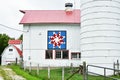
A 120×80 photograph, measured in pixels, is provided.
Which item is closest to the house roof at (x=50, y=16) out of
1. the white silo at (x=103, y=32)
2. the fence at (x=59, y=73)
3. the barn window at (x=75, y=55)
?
the barn window at (x=75, y=55)

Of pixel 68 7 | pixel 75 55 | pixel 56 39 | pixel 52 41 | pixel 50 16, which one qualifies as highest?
pixel 68 7

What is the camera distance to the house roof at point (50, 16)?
Answer: 126 feet

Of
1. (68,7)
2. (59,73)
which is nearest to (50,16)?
(68,7)

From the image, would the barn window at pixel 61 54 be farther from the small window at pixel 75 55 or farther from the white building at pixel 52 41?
the small window at pixel 75 55

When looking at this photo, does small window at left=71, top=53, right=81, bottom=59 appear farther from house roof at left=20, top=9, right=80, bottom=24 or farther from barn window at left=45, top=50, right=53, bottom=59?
house roof at left=20, top=9, right=80, bottom=24

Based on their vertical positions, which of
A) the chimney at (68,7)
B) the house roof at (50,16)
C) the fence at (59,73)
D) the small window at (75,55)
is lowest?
the fence at (59,73)

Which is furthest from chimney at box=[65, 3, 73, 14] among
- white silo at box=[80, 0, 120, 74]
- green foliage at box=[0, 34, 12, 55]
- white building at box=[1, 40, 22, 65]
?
green foliage at box=[0, 34, 12, 55]

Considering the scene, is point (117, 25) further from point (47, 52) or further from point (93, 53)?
point (47, 52)

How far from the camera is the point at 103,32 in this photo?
24531 mm

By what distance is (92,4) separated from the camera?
82.1 feet

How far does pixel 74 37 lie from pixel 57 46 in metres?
2.31

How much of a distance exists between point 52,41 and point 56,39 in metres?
0.57

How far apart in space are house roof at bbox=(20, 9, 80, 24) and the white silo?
12.9 metres

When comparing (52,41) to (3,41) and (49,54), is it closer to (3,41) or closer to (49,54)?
(49,54)
